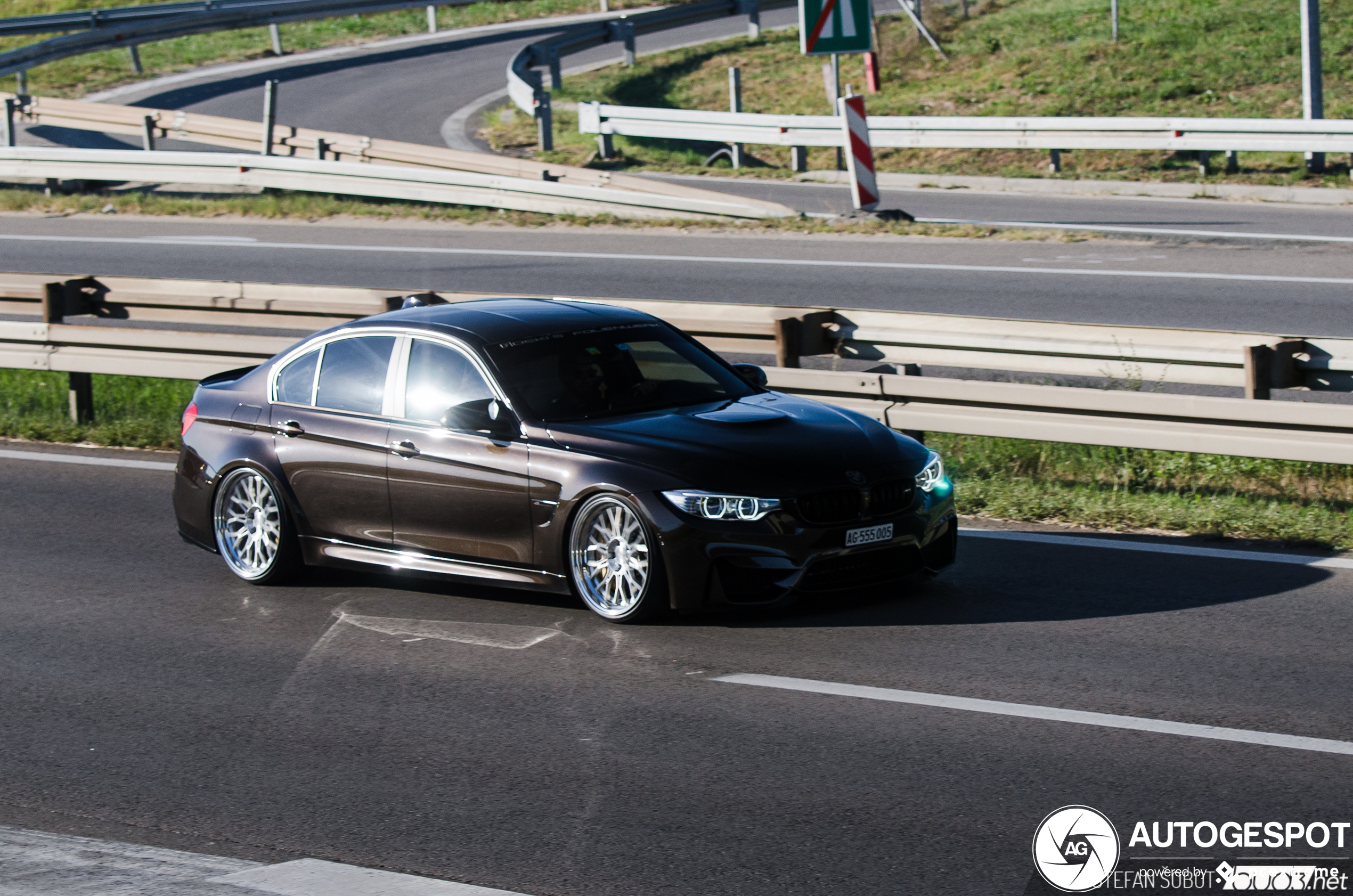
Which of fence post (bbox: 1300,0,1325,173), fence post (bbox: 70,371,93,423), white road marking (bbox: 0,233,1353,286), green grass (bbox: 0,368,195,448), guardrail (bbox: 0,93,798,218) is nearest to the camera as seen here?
green grass (bbox: 0,368,195,448)

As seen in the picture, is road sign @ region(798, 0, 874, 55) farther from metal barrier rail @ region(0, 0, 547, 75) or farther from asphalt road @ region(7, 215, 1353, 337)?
metal barrier rail @ region(0, 0, 547, 75)

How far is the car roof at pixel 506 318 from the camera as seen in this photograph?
8.62m

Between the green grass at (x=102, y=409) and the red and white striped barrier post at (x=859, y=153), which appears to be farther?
the red and white striped barrier post at (x=859, y=153)

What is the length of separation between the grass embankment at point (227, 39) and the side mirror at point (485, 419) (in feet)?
98.9

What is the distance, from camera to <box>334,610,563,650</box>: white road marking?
7.77m

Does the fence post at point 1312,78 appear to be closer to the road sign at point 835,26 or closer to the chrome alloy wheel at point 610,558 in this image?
the road sign at point 835,26

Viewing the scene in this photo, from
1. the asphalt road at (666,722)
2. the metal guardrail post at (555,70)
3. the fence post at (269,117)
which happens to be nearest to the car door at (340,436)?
the asphalt road at (666,722)

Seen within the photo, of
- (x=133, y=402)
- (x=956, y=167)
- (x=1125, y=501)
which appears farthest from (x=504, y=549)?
(x=956, y=167)

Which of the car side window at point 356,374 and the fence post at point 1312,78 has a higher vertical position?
the fence post at point 1312,78

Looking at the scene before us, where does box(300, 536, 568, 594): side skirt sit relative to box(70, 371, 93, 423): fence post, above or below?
below

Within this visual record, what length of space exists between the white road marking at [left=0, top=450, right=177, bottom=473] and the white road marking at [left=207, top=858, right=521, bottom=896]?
717 cm

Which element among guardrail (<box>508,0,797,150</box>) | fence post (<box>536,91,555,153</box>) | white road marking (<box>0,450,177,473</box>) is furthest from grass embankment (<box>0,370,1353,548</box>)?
guardrail (<box>508,0,797,150</box>)

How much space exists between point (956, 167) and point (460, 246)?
8.39 m

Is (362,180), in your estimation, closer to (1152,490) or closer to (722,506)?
(1152,490)
